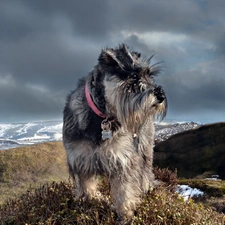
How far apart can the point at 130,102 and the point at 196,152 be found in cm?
1754

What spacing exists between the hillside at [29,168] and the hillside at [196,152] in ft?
30.8

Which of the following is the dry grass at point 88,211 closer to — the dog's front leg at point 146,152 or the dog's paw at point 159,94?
the dog's front leg at point 146,152

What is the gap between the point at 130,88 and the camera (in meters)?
6.05

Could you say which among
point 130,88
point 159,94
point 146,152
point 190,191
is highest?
point 130,88

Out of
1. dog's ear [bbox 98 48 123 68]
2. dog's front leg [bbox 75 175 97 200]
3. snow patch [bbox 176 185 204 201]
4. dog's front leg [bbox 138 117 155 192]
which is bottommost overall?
snow patch [bbox 176 185 204 201]

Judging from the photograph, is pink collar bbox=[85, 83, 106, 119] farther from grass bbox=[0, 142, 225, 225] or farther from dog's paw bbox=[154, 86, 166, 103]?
grass bbox=[0, 142, 225, 225]

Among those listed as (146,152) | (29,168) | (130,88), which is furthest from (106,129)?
(29,168)

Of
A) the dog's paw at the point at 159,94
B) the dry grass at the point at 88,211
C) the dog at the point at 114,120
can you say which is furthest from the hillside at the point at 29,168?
the dog's paw at the point at 159,94

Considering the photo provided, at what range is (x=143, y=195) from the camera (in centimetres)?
787

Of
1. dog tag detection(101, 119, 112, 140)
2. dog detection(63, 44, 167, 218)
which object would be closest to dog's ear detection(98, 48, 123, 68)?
dog detection(63, 44, 167, 218)

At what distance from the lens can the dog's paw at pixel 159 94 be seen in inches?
237

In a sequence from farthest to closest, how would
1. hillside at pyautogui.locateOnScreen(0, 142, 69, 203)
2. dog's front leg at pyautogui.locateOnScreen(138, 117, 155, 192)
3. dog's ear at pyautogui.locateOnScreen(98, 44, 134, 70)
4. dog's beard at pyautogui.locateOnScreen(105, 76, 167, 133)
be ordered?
hillside at pyautogui.locateOnScreen(0, 142, 69, 203) → dog's front leg at pyautogui.locateOnScreen(138, 117, 155, 192) → dog's ear at pyautogui.locateOnScreen(98, 44, 134, 70) → dog's beard at pyautogui.locateOnScreen(105, 76, 167, 133)

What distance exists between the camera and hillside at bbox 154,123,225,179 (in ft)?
69.9

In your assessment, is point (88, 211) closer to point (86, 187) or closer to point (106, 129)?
point (86, 187)
